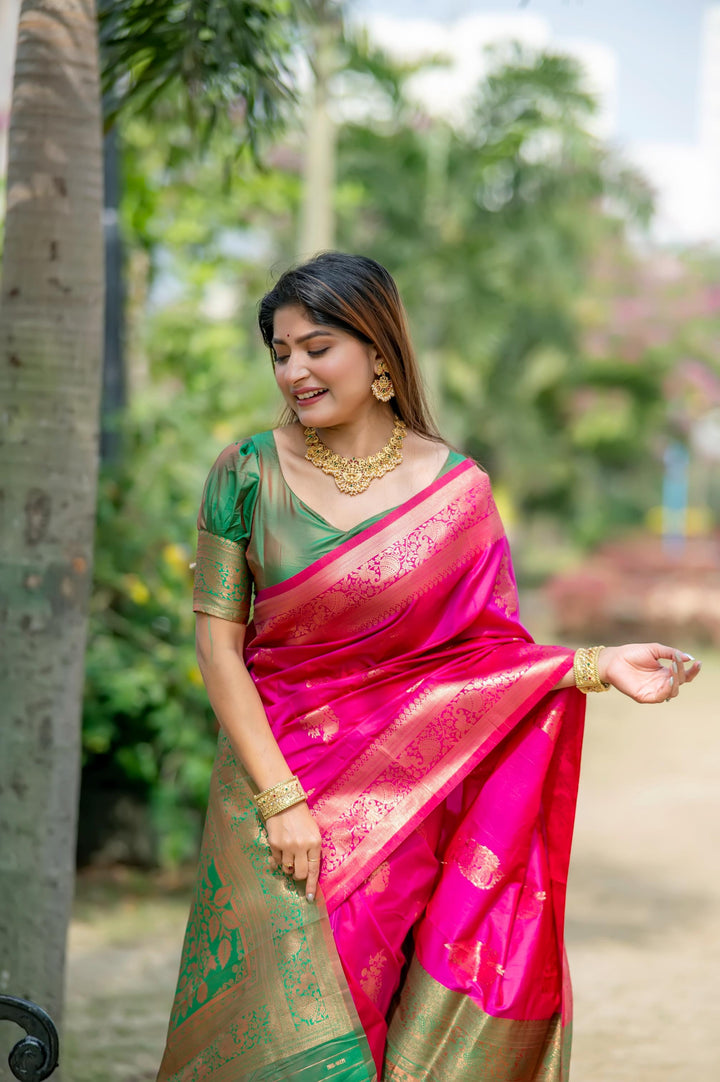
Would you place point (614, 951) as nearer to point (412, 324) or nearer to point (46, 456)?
point (46, 456)

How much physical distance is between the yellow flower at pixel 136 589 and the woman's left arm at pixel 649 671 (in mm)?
3357

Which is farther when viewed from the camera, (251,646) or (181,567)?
(181,567)

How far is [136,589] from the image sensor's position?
5.48m

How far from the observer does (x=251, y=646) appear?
2471 millimetres

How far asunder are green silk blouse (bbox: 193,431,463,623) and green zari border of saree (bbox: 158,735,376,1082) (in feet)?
1.03

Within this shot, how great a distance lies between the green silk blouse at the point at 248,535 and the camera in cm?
235

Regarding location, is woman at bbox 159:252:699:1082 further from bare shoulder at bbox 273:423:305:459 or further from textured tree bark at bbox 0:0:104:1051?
textured tree bark at bbox 0:0:104:1051

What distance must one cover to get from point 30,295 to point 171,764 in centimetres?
298

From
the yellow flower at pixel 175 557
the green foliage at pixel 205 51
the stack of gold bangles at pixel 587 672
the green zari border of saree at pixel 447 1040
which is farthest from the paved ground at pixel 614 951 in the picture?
the green foliage at pixel 205 51

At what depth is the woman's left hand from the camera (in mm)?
2367

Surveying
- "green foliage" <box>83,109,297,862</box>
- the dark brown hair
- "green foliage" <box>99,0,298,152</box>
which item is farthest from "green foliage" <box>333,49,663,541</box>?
the dark brown hair

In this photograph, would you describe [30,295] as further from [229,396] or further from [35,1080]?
[229,396]

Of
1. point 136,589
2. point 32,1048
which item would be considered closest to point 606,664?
point 32,1048

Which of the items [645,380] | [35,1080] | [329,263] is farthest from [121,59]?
[645,380]
